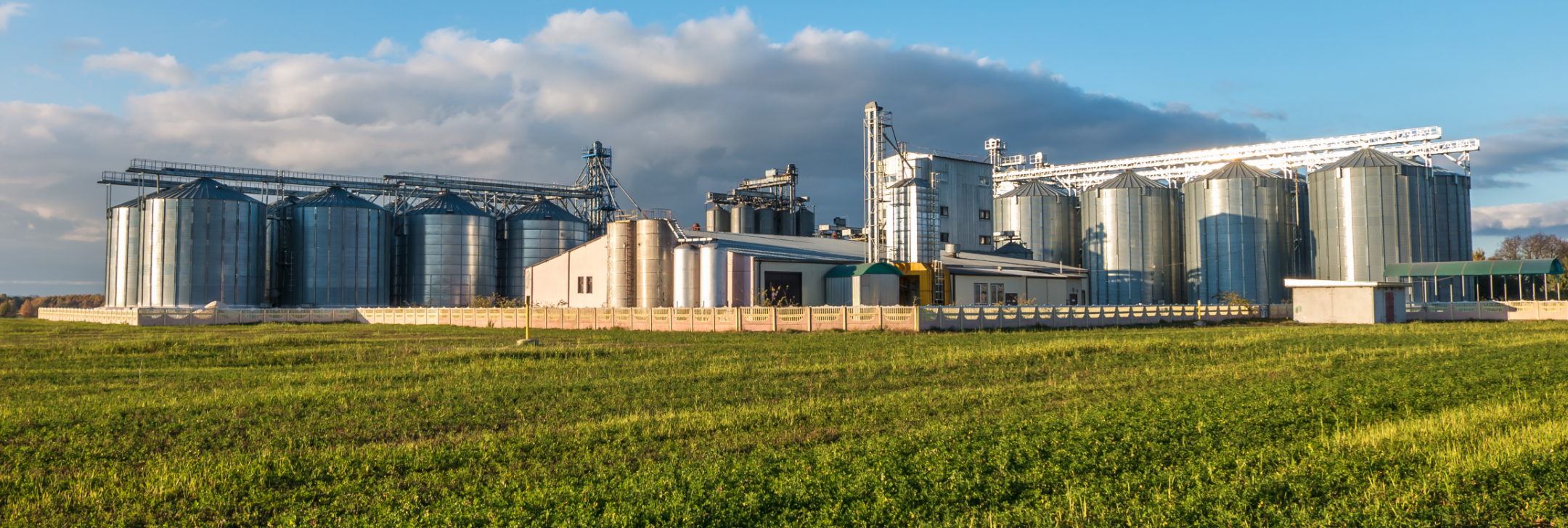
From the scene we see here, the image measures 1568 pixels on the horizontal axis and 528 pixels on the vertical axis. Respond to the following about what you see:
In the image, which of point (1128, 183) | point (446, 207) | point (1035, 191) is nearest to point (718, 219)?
point (446, 207)

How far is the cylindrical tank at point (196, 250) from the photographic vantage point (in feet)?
203

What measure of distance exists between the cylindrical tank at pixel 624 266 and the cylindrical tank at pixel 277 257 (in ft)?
111

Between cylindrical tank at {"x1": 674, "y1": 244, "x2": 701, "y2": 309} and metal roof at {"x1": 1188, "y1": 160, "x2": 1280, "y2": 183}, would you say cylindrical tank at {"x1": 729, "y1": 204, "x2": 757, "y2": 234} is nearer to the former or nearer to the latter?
cylindrical tank at {"x1": 674, "y1": 244, "x2": 701, "y2": 309}

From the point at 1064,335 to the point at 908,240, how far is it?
17925 millimetres

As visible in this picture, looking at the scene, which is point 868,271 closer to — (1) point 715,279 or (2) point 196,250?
(1) point 715,279

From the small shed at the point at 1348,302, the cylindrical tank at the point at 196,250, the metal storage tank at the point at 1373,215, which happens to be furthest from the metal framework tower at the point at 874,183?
the cylindrical tank at the point at 196,250

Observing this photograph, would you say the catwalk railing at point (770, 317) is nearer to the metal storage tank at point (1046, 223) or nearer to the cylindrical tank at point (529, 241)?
the cylindrical tank at point (529, 241)

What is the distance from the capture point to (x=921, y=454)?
9.09 metres

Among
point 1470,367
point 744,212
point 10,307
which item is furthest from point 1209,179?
point 10,307

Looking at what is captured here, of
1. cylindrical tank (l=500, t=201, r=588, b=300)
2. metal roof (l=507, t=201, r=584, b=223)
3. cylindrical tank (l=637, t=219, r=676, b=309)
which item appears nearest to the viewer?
cylindrical tank (l=637, t=219, r=676, b=309)

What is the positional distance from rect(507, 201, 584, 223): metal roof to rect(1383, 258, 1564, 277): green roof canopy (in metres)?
60.8

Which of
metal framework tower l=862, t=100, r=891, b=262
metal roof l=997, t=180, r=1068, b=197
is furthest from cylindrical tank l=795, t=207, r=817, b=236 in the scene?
metal framework tower l=862, t=100, r=891, b=262

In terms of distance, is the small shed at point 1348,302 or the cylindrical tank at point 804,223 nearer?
the small shed at point 1348,302

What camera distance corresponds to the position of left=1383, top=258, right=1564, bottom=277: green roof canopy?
53312 millimetres
